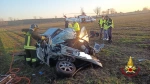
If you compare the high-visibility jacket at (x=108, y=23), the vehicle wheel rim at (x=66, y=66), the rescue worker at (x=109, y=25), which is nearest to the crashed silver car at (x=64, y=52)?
the vehicle wheel rim at (x=66, y=66)

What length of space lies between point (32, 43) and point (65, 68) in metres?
1.92

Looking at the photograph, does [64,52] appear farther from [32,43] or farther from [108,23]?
[108,23]

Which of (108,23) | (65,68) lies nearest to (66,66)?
(65,68)

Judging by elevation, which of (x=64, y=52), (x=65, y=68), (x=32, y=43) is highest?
(x=32, y=43)

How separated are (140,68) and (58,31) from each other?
126 inches

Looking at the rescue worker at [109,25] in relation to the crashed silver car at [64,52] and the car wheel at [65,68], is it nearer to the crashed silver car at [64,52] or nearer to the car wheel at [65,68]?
the crashed silver car at [64,52]

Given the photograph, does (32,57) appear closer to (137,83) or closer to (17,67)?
(17,67)

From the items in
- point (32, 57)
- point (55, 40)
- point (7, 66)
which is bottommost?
point (7, 66)

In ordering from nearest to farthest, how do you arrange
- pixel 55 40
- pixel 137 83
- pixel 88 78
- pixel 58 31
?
pixel 137 83 < pixel 88 78 < pixel 55 40 < pixel 58 31

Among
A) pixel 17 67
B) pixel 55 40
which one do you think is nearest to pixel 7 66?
pixel 17 67

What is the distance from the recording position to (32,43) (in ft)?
21.3

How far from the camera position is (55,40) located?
6266 millimetres

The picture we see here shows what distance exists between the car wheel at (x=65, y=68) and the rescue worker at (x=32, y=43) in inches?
54.2

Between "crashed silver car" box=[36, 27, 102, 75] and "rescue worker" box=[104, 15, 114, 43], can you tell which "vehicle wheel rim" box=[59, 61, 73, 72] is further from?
"rescue worker" box=[104, 15, 114, 43]
